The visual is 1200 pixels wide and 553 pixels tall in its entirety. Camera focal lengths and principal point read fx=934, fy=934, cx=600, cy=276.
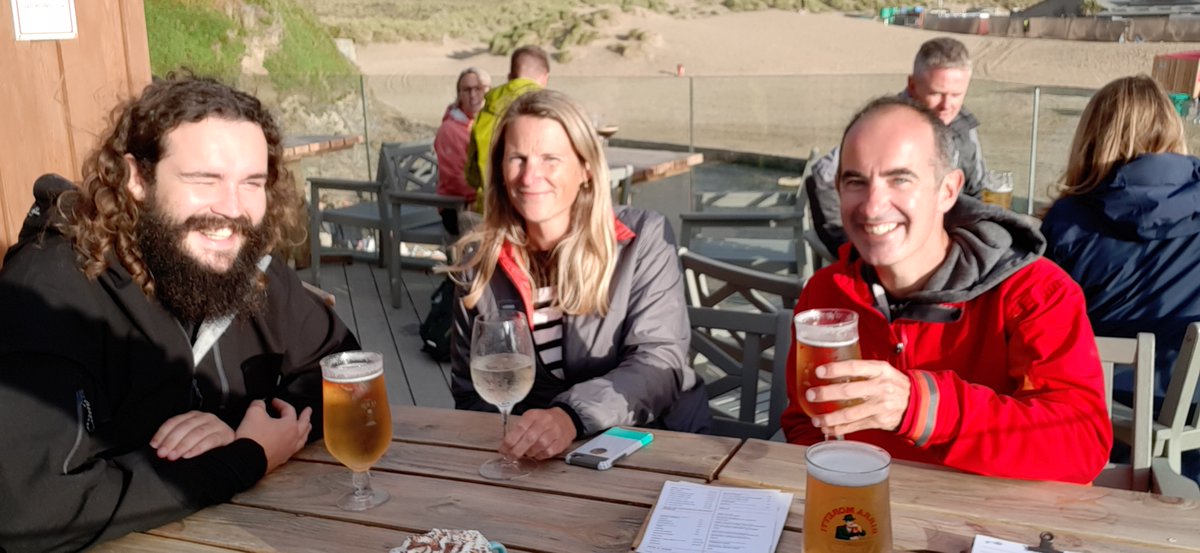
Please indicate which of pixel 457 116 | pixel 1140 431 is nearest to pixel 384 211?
pixel 457 116

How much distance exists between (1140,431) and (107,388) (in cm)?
205

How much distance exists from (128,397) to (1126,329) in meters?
2.76

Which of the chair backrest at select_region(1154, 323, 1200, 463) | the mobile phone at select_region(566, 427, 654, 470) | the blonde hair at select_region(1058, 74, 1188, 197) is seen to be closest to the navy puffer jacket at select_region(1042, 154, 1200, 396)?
the blonde hair at select_region(1058, 74, 1188, 197)

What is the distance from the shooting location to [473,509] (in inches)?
60.7

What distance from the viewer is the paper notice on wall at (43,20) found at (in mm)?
2564

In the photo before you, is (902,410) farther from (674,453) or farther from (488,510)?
(488,510)

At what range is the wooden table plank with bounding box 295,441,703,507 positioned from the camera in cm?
158

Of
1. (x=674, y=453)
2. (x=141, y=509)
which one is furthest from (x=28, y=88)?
(x=674, y=453)

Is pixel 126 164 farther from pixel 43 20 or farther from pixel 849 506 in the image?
pixel 849 506

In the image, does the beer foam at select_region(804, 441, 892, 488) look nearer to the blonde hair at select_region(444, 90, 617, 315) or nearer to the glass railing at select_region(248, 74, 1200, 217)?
the blonde hair at select_region(444, 90, 617, 315)

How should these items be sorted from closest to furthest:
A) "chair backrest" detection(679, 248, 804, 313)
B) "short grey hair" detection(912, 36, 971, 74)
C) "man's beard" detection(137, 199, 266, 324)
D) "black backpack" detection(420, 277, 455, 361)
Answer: "man's beard" detection(137, 199, 266, 324), "chair backrest" detection(679, 248, 804, 313), "short grey hair" detection(912, 36, 971, 74), "black backpack" detection(420, 277, 455, 361)

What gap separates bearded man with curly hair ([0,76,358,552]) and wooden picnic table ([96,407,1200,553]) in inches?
3.3

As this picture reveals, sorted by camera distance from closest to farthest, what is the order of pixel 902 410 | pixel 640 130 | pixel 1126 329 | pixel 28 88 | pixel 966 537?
pixel 966 537, pixel 902 410, pixel 28 88, pixel 1126 329, pixel 640 130

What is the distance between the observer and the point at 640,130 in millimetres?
8609
